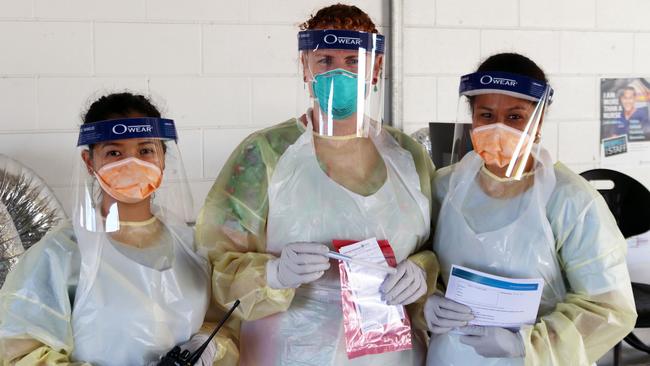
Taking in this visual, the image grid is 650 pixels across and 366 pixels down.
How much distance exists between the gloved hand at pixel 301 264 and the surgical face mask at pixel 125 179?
308 millimetres

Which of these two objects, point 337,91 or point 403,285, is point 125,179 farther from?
point 403,285

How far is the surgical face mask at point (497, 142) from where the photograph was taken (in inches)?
54.1

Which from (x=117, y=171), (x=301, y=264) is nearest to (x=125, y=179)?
(x=117, y=171)

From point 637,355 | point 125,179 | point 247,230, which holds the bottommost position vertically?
point 637,355

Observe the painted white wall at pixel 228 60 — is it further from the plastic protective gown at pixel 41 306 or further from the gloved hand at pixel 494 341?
the gloved hand at pixel 494 341

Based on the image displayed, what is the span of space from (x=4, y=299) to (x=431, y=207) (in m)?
0.91

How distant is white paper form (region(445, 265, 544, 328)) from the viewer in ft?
4.37

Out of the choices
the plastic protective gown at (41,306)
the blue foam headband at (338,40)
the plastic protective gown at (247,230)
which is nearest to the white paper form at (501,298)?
the plastic protective gown at (247,230)

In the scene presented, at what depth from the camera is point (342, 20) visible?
1423mm

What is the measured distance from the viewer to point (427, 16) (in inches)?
101

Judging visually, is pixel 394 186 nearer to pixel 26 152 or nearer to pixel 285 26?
pixel 285 26

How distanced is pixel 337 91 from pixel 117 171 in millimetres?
468

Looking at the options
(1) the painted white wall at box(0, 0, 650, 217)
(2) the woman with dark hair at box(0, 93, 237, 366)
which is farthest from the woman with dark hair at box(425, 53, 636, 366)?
(1) the painted white wall at box(0, 0, 650, 217)

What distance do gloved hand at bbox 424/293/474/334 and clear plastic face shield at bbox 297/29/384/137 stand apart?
0.40 metres
